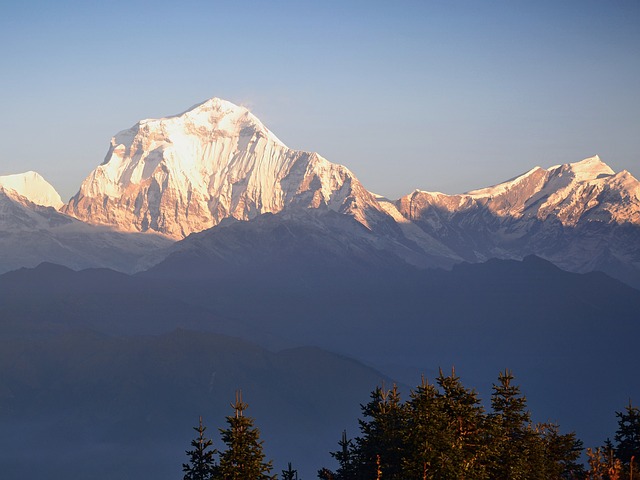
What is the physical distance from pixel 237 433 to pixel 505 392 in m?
27.6

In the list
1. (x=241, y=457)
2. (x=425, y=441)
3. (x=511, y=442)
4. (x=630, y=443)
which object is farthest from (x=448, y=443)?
(x=630, y=443)

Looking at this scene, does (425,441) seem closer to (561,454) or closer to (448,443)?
(448,443)

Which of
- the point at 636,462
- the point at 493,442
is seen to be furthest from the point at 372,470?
the point at 636,462

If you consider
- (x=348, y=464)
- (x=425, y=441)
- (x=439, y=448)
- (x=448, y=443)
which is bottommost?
(x=439, y=448)

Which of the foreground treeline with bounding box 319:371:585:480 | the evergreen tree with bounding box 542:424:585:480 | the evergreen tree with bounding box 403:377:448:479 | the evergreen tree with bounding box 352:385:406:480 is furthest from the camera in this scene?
the evergreen tree with bounding box 542:424:585:480

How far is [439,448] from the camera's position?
8500 centimetres

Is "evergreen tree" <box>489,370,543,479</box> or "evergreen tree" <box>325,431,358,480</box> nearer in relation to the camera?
"evergreen tree" <box>489,370,543,479</box>

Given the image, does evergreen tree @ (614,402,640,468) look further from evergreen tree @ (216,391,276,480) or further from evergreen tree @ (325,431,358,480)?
evergreen tree @ (216,391,276,480)

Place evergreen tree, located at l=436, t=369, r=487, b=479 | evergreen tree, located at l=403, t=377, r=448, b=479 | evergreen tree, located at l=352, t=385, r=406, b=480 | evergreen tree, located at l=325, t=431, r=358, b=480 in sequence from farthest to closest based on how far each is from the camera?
evergreen tree, located at l=325, t=431, r=358, b=480 < evergreen tree, located at l=352, t=385, r=406, b=480 < evergreen tree, located at l=436, t=369, r=487, b=479 < evergreen tree, located at l=403, t=377, r=448, b=479

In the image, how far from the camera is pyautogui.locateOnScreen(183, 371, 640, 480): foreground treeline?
84312mm

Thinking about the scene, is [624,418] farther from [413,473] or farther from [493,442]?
[413,473]

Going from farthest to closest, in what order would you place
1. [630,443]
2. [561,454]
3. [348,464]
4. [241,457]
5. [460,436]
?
[630,443]
[561,454]
[348,464]
[460,436]
[241,457]

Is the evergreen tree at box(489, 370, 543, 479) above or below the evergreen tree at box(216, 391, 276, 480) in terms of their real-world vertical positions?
above

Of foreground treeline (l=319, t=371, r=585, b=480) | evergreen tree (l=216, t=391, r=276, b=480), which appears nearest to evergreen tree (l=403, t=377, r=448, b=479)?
foreground treeline (l=319, t=371, r=585, b=480)
